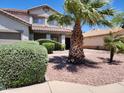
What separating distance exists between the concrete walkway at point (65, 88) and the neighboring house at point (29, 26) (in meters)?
12.6

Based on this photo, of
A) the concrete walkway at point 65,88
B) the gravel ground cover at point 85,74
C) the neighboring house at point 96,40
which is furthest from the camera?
the neighboring house at point 96,40

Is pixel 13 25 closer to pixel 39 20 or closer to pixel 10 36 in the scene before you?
pixel 10 36

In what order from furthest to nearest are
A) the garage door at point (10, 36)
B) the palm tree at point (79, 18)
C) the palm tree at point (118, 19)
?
1. the garage door at point (10, 36)
2. the palm tree at point (118, 19)
3. the palm tree at point (79, 18)

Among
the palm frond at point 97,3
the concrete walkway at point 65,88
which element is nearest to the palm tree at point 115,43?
the palm frond at point 97,3

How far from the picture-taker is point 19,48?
6816 mm

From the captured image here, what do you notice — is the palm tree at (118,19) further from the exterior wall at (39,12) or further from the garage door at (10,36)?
the exterior wall at (39,12)

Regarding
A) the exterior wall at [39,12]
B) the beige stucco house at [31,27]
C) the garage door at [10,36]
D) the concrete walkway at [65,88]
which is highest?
the exterior wall at [39,12]

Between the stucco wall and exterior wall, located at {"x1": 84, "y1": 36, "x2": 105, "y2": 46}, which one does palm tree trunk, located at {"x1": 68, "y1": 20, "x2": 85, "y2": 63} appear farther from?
exterior wall, located at {"x1": 84, "y1": 36, "x2": 105, "y2": 46}

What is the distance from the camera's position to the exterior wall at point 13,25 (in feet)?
60.6

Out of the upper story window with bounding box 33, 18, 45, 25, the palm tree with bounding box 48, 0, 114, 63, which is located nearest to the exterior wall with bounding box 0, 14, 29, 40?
the upper story window with bounding box 33, 18, 45, 25

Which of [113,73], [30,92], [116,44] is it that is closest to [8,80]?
[30,92]

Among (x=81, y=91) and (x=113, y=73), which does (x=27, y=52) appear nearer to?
(x=81, y=91)

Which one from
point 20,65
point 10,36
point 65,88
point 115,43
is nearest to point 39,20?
point 10,36

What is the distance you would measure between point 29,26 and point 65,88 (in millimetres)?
14308
